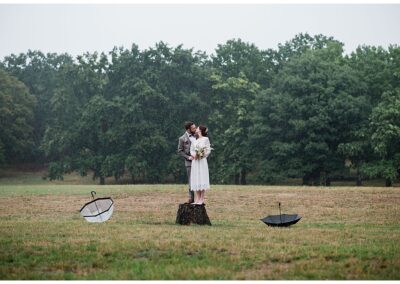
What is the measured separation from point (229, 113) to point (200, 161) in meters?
45.4

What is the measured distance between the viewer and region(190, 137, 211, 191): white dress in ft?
51.9

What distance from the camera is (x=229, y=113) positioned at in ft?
201

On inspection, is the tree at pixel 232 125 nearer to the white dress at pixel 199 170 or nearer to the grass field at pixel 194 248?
the grass field at pixel 194 248

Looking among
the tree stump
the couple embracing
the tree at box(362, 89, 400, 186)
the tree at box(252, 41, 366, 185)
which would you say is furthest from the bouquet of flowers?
the tree at box(252, 41, 366, 185)

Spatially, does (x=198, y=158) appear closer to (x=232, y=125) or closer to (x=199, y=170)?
(x=199, y=170)

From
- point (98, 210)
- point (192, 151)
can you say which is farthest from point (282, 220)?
point (98, 210)

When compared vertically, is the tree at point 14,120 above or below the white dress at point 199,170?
above

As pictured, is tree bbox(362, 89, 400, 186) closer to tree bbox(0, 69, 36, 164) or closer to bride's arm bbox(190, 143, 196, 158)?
bride's arm bbox(190, 143, 196, 158)

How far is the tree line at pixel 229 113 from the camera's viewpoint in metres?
50.4

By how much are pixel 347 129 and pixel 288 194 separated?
24.8 m

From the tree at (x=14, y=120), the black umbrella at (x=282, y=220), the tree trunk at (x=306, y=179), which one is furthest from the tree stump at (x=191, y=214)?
the tree at (x=14, y=120)

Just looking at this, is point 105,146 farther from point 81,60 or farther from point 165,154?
point 81,60

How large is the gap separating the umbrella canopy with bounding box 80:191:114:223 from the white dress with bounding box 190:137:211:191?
8.18 ft

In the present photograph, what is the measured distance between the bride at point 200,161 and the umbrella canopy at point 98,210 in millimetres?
2522
